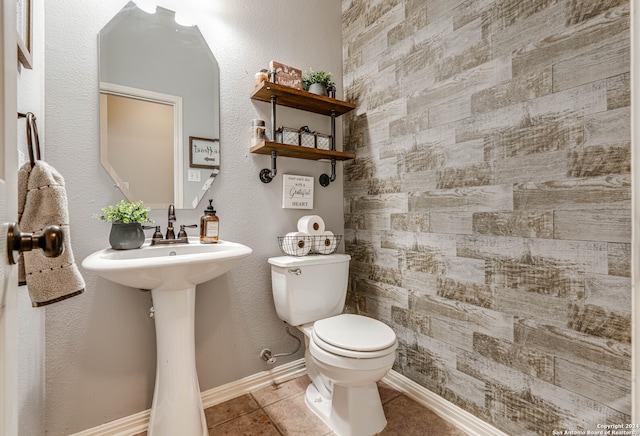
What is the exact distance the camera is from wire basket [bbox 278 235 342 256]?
172cm

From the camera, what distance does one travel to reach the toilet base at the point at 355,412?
134 centimetres

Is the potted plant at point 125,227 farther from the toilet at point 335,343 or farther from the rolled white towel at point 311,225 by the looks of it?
the rolled white towel at point 311,225

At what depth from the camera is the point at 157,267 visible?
1.01 meters

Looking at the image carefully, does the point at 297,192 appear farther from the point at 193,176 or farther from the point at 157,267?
the point at 157,267

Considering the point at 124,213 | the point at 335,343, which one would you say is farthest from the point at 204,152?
the point at 335,343

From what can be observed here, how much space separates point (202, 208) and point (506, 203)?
4.70ft

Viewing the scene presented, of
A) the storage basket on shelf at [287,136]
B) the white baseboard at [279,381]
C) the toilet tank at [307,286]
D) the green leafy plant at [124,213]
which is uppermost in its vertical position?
the storage basket on shelf at [287,136]

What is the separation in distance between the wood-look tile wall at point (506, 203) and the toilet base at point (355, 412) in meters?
A: 0.36

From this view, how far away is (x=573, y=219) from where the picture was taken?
108 centimetres

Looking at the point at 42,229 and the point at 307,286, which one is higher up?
the point at 42,229

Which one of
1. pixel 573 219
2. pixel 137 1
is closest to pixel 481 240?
pixel 573 219

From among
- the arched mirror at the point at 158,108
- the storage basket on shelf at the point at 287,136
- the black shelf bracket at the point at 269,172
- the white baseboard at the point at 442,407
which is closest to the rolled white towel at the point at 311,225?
the black shelf bracket at the point at 269,172

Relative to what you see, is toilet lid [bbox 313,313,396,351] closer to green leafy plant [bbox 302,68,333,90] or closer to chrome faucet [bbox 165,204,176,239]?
chrome faucet [bbox 165,204,176,239]

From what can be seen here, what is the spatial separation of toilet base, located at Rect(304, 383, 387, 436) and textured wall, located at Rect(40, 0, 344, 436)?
54cm
